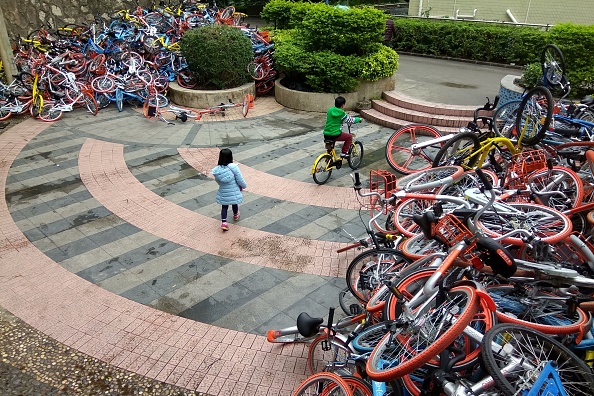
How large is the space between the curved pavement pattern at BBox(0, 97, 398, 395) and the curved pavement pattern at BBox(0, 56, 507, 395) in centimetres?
2

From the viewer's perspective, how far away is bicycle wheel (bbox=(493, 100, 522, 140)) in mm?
7129

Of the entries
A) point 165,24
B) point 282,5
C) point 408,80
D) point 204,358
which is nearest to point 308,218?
point 204,358

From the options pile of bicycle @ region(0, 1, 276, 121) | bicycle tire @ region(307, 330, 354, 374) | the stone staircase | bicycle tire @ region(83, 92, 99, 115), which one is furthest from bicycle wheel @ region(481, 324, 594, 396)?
bicycle tire @ region(83, 92, 99, 115)

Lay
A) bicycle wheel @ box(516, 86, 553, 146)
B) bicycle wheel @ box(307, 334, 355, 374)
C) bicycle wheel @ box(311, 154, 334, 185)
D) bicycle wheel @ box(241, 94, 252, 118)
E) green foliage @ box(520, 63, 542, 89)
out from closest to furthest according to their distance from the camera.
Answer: bicycle wheel @ box(307, 334, 355, 374) < bicycle wheel @ box(516, 86, 553, 146) < bicycle wheel @ box(311, 154, 334, 185) < green foliage @ box(520, 63, 542, 89) < bicycle wheel @ box(241, 94, 252, 118)

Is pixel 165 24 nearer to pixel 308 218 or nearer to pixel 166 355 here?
pixel 308 218

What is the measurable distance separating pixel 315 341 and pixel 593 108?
6488 mm

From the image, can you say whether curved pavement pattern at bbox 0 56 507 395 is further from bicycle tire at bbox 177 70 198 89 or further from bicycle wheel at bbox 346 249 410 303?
bicycle tire at bbox 177 70 198 89

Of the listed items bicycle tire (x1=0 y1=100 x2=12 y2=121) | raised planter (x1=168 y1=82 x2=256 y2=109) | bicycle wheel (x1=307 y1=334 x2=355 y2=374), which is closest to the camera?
bicycle wheel (x1=307 y1=334 x2=355 y2=374)

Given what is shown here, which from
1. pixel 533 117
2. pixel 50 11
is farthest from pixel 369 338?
pixel 50 11

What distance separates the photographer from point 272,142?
985 cm

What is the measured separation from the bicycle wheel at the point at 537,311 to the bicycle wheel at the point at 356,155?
4806 millimetres

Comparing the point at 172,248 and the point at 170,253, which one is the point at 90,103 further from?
the point at 170,253

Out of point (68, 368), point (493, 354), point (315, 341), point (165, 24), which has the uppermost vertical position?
point (165, 24)

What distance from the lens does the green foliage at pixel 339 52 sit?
11.0 meters
